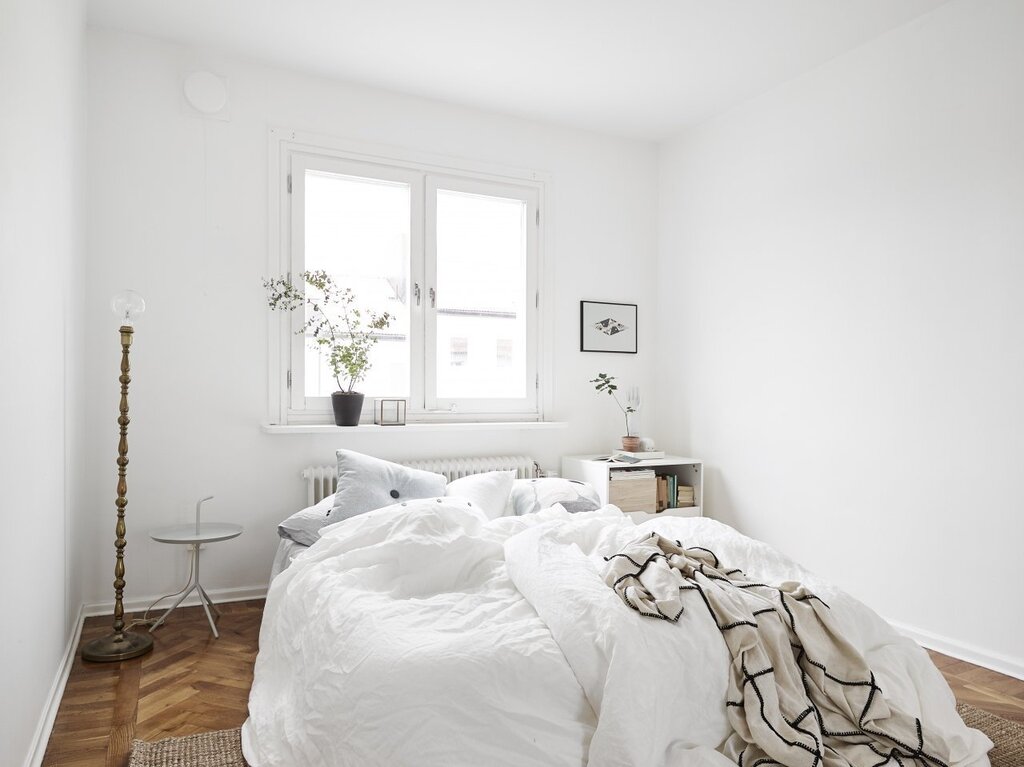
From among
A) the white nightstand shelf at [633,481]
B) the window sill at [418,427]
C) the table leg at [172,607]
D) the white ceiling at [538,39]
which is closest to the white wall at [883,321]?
the white nightstand shelf at [633,481]

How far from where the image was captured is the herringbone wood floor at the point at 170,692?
2307mm

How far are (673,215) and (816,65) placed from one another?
133cm

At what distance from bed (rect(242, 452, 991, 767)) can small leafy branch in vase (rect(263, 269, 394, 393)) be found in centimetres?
149

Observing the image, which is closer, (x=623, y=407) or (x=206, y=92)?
(x=206, y=92)

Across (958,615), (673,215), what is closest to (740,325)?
(673,215)

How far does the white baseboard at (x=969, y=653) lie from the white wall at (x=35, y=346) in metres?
3.39

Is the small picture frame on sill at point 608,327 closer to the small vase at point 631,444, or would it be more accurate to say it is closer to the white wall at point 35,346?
the small vase at point 631,444

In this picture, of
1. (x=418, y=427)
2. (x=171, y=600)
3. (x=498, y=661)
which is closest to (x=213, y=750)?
(x=498, y=661)

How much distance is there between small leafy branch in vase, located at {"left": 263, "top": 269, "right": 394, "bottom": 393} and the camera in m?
3.84

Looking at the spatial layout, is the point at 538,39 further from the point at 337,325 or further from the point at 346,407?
the point at 346,407

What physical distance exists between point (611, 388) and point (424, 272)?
1.42m

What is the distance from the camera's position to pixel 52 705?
2.43 meters

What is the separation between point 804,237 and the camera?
3912 mm

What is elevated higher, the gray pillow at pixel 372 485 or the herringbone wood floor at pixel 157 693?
Answer: the gray pillow at pixel 372 485
